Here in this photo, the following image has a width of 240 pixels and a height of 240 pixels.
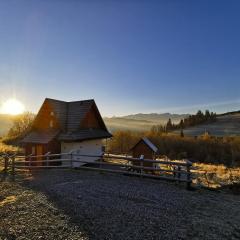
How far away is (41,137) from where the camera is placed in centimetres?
2592

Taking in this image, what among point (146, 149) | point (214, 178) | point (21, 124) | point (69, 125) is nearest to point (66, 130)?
point (69, 125)

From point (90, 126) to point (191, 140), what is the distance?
82.8 feet

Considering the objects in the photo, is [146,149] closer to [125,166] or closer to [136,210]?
[125,166]

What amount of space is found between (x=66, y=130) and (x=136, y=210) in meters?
17.8

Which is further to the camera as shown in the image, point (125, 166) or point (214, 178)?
point (214, 178)

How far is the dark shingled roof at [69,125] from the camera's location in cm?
2520

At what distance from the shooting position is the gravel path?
7863 millimetres

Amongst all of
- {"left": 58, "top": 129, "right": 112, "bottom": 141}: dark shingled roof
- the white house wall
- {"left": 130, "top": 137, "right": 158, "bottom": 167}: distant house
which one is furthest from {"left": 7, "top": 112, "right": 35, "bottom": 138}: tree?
{"left": 130, "top": 137, "right": 158, "bottom": 167}: distant house

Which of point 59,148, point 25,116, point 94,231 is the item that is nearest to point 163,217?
point 94,231

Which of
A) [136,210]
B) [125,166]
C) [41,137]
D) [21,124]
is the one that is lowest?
A: [136,210]

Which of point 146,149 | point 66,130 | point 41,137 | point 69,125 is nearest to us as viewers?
point 146,149

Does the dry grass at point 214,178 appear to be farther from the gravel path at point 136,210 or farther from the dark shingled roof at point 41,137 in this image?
the dark shingled roof at point 41,137

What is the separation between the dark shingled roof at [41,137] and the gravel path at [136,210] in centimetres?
1025

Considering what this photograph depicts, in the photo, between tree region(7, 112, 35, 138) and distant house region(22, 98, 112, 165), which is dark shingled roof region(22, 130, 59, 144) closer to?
distant house region(22, 98, 112, 165)
